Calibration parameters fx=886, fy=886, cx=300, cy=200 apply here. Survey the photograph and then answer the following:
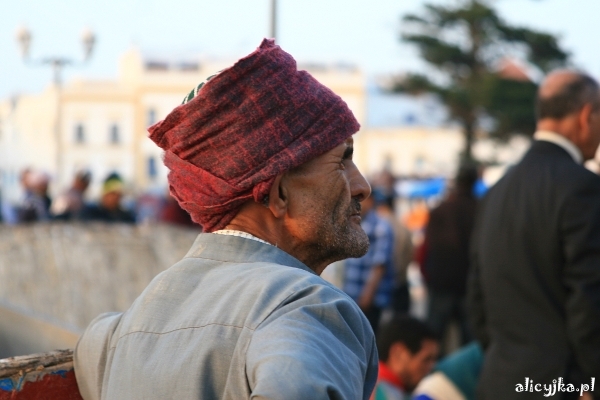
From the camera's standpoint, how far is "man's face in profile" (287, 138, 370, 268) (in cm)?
159

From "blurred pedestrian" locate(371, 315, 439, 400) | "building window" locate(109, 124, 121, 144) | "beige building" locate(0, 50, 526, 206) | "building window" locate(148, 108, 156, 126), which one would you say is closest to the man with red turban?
"blurred pedestrian" locate(371, 315, 439, 400)

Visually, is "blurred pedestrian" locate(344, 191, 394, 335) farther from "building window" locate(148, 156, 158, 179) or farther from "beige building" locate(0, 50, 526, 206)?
"building window" locate(148, 156, 158, 179)

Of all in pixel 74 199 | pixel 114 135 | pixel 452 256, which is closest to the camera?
pixel 452 256

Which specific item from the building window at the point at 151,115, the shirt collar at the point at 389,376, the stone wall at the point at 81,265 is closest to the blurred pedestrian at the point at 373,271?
the stone wall at the point at 81,265

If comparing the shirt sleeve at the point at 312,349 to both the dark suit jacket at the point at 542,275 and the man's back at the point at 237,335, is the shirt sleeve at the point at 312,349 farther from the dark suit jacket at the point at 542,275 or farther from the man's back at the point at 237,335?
the dark suit jacket at the point at 542,275

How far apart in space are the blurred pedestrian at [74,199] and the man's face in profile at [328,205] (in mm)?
6958

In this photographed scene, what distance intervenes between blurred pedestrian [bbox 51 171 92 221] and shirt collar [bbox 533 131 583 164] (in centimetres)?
587

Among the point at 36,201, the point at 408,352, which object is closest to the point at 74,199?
the point at 36,201

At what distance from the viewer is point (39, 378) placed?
1690mm

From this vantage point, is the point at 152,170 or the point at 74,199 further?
the point at 152,170

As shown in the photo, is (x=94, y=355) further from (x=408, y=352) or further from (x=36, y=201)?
(x=36, y=201)

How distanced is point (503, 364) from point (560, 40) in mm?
26535

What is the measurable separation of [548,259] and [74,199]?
669cm

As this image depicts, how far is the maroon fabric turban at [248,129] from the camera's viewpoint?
1.50 meters
